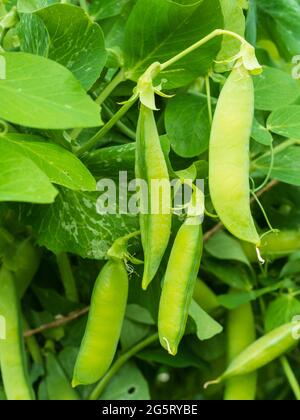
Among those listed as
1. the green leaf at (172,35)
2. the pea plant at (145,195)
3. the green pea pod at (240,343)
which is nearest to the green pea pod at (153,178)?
the pea plant at (145,195)

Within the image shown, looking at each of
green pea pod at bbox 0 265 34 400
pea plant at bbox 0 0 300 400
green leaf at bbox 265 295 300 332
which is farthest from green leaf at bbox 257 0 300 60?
green pea pod at bbox 0 265 34 400

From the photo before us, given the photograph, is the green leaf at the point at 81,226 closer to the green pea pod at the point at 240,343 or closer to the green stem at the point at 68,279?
the green stem at the point at 68,279

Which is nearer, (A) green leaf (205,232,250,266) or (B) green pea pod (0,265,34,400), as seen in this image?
(B) green pea pod (0,265,34,400)

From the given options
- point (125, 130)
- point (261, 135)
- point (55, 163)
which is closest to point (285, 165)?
point (261, 135)

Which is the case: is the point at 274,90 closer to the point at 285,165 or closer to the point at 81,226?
the point at 285,165

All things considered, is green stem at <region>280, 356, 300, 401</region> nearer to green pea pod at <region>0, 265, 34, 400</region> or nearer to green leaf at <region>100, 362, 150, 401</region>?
green leaf at <region>100, 362, 150, 401</region>
